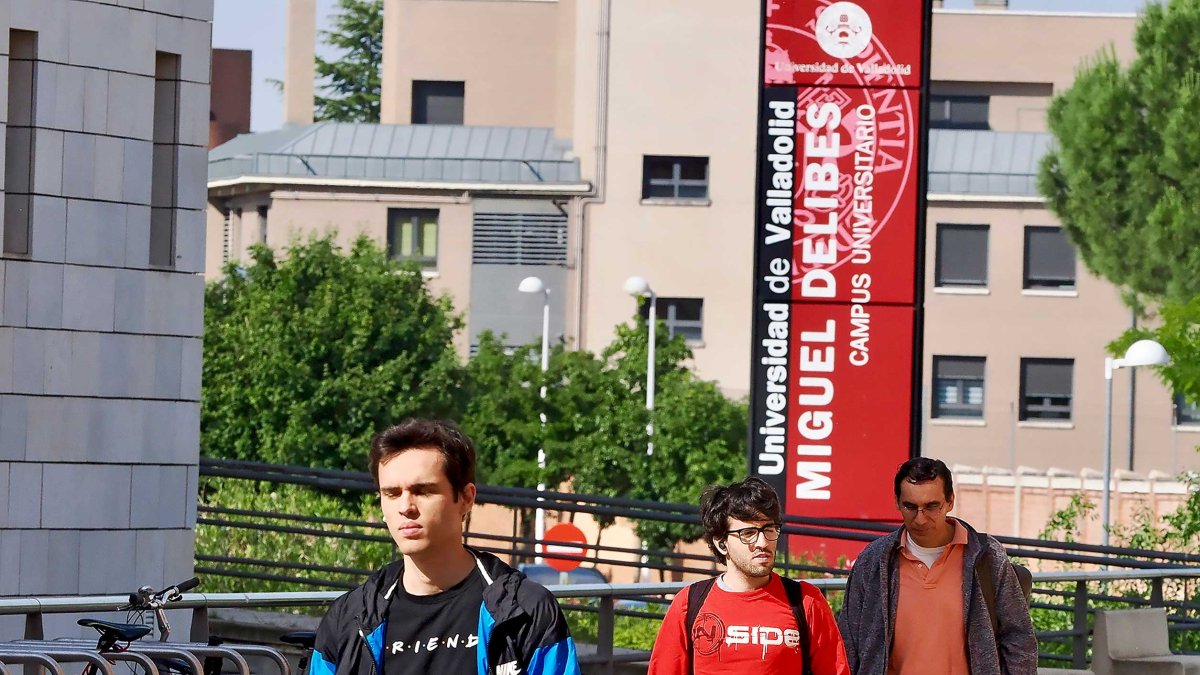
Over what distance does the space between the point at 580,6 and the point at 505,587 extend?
185ft

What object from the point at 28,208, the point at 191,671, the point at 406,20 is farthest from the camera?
the point at 406,20

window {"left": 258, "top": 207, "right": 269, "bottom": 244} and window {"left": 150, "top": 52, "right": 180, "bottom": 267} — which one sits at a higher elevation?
window {"left": 258, "top": 207, "right": 269, "bottom": 244}

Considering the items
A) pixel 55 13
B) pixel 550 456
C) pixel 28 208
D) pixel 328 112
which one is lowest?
pixel 550 456

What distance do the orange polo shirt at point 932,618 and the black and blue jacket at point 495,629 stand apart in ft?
9.34

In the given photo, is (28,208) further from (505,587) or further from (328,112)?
(328,112)

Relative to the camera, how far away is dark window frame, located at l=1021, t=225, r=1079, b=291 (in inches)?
2350

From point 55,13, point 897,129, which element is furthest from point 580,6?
point 55,13

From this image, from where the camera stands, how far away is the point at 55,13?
A: 46.5ft

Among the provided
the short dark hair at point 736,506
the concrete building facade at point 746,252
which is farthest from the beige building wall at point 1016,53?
the short dark hair at point 736,506

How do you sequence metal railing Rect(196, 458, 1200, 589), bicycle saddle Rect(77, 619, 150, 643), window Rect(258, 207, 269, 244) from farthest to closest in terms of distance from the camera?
window Rect(258, 207, 269, 244) → metal railing Rect(196, 458, 1200, 589) → bicycle saddle Rect(77, 619, 150, 643)

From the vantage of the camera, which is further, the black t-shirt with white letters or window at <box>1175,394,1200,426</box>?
window at <box>1175,394,1200,426</box>

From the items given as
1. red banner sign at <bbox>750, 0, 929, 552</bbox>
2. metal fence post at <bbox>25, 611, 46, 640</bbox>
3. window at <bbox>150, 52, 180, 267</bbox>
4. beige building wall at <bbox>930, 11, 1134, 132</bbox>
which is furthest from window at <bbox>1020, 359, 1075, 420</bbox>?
metal fence post at <bbox>25, 611, 46, 640</bbox>

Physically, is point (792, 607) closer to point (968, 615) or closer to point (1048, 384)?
point (968, 615)

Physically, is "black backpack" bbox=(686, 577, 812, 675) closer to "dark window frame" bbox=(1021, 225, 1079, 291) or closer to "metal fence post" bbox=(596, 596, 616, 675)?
"metal fence post" bbox=(596, 596, 616, 675)
